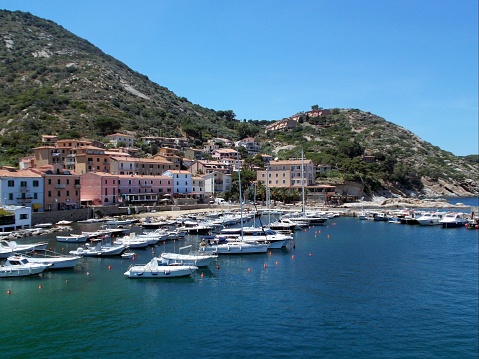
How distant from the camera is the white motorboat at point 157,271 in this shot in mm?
33125

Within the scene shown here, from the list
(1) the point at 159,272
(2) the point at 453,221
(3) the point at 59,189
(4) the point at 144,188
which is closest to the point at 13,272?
(1) the point at 159,272

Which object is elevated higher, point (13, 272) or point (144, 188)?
point (144, 188)

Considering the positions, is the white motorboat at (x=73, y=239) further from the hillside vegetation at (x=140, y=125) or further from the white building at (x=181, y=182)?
the hillside vegetation at (x=140, y=125)

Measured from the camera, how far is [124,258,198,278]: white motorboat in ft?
109

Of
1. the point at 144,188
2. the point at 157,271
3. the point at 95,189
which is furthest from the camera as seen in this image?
the point at 144,188

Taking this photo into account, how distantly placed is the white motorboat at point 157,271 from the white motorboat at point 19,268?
7399 millimetres

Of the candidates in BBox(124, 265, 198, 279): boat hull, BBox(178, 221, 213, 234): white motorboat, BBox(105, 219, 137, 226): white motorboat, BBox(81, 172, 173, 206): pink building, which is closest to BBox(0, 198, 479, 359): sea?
BBox(124, 265, 198, 279): boat hull

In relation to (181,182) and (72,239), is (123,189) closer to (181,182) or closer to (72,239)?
(181,182)

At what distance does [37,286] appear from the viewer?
31.3m

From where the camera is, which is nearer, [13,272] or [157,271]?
[157,271]

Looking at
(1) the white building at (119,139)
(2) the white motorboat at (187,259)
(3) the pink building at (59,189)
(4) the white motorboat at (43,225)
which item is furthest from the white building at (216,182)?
(2) the white motorboat at (187,259)

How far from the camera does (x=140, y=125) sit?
13525 cm

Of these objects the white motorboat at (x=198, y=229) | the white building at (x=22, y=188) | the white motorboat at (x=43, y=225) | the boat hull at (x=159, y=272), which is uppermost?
the white building at (x=22, y=188)

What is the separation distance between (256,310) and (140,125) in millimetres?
116635
